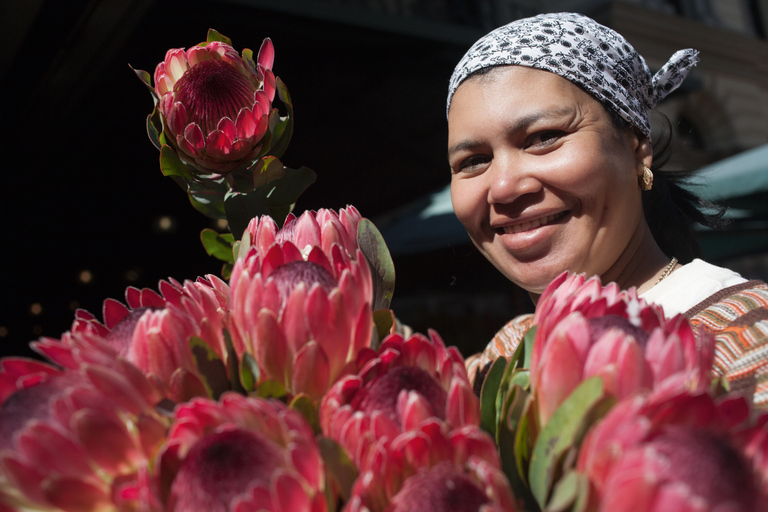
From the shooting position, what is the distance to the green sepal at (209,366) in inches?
17.3

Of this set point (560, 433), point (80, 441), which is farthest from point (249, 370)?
point (560, 433)

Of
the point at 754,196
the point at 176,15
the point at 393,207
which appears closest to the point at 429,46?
the point at 393,207

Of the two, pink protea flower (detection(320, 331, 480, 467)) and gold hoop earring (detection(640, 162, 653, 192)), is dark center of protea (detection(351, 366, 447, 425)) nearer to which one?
pink protea flower (detection(320, 331, 480, 467))

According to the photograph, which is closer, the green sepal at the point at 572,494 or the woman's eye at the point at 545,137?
the green sepal at the point at 572,494

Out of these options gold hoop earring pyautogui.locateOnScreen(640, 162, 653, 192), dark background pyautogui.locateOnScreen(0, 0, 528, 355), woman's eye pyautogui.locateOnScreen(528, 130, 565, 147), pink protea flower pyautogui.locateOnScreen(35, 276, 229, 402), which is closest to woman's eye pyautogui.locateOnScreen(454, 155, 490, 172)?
woman's eye pyautogui.locateOnScreen(528, 130, 565, 147)

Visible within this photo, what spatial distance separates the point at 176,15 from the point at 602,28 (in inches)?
128

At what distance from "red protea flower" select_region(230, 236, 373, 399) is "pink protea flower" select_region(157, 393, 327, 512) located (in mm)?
57

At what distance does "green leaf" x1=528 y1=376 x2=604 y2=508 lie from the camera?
36 centimetres

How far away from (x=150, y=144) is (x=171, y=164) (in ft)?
13.9

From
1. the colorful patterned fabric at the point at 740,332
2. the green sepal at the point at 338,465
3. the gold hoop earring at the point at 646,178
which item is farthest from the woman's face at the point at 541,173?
the green sepal at the point at 338,465

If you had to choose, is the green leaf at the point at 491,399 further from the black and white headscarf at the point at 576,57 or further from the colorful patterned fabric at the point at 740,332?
the black and white headscarf at the point at 576,57

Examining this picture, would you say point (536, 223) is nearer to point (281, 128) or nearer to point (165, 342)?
point (281, 128)

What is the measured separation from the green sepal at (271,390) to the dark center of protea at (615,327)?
0.25 meters

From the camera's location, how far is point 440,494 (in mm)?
317
